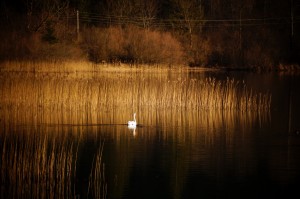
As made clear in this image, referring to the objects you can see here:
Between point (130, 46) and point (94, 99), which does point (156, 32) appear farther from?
point (94, 99)

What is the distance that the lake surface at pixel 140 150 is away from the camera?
9.48 meters

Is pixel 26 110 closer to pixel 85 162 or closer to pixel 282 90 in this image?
pixel 85 162

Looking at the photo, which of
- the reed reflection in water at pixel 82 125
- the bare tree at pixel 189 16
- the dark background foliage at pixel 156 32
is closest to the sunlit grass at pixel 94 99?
the reed reflection in water at pixel 82 125

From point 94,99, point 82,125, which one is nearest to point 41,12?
point 94,99

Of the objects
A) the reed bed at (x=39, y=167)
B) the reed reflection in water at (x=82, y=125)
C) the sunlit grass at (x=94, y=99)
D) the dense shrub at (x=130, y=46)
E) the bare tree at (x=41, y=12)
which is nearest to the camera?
the reed bed at (x=39, y=167)

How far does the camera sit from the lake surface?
373 inches

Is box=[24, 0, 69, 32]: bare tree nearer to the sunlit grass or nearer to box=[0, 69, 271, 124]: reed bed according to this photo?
box=[0, 69, 271, 124]: reed bed

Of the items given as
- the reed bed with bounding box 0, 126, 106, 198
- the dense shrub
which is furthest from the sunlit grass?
the dense shrub

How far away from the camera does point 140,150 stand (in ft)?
40.2

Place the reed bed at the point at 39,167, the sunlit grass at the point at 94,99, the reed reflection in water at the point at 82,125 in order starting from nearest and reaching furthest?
the reed bed at the point at 39,167 < the reed reflection in water at the point at 82,125 < the sunlit grass at the point at 94,99

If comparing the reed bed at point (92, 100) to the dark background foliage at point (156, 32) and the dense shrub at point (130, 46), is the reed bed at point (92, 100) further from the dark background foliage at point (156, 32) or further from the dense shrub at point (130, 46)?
the dense shrub at point (130, 46)

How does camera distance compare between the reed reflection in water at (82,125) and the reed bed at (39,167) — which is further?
the reed reflection in water at (82,125)

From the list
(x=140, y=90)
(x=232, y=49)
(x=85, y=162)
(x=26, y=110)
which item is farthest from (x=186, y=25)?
(x=85, y=162)

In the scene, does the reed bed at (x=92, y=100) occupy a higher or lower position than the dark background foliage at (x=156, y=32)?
lower
